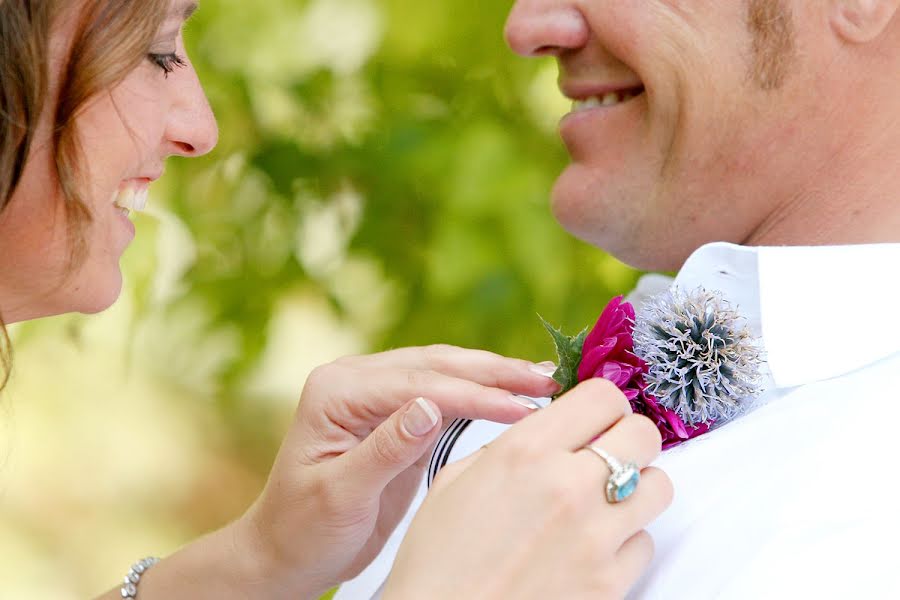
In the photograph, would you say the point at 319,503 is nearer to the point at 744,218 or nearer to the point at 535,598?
the point at 535,598

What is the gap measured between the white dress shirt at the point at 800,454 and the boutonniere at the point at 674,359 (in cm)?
5

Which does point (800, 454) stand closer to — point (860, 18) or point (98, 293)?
point (860, 18)

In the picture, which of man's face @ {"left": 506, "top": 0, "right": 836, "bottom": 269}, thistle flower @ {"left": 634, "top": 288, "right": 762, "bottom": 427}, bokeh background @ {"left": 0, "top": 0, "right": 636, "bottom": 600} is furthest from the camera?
bokeh background @ {"left": 0, "top": 0, "right": 636, "bottom": 600}

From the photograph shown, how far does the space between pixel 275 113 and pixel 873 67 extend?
1.01 m

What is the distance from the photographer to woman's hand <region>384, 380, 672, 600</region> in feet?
2.99

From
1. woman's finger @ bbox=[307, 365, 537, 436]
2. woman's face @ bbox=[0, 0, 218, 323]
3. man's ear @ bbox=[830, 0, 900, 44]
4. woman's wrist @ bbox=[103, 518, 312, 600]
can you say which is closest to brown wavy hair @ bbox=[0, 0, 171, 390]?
woman's face @ bbox=[0, 0, 218, 323]

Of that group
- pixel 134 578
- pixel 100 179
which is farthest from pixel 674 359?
pixel 134 578

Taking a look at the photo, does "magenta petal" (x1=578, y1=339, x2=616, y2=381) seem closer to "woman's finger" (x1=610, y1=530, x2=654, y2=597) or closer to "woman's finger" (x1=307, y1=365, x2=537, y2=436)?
"woman's finger" (x1=307, y1=365, x2=537, y2=436)

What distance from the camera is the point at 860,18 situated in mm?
1294

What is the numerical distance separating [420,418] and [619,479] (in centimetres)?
23

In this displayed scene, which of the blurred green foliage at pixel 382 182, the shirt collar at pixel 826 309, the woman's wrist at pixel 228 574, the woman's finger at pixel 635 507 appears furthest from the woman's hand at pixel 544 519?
the blurred green foliage at pixel 382 182

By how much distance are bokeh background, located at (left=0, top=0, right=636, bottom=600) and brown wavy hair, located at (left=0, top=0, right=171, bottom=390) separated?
59cm

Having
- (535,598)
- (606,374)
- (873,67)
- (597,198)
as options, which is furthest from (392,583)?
(873,67)

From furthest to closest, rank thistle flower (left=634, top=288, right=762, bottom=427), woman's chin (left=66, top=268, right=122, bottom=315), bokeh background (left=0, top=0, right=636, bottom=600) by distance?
bokeh background (left=0, top=0, right=636, bottom=600)
woman's chin (left=66, top=268, right=122, bottom=315)
thistle flower (left=634, top=288, right=762, bottom=427)
